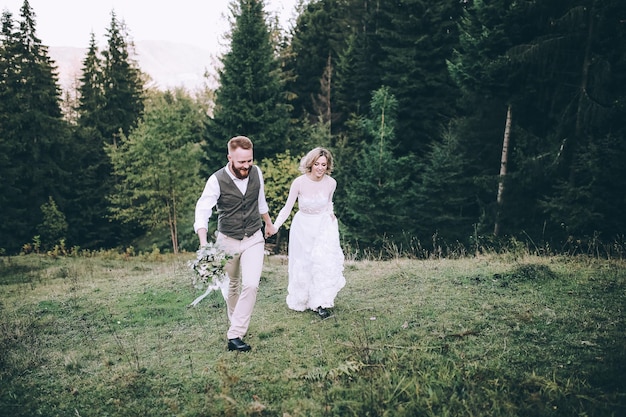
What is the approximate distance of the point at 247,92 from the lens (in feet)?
76.6

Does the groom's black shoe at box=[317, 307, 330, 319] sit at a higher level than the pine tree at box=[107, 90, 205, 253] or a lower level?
lower

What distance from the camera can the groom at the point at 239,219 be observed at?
15.1 ft

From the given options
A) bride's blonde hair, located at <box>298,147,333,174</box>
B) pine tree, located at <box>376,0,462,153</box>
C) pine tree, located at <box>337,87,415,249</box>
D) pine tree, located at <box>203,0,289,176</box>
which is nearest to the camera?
bride's blonde hair, located at <box>298,147,333,174</box>

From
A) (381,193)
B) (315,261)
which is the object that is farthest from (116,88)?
(315,261)

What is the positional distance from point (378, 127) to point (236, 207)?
51.1ft

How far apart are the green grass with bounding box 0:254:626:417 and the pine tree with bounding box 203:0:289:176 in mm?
16772

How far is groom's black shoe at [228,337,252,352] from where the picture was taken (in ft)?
16.0

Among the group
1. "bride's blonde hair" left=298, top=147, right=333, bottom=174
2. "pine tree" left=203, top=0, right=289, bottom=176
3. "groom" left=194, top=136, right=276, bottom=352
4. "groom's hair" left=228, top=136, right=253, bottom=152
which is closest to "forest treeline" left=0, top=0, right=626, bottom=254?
"pine tree" left=203, top=0, right=289, bottom=176

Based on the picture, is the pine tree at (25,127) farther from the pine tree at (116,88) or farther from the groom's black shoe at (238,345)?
the groom's black shoe at (238,345)

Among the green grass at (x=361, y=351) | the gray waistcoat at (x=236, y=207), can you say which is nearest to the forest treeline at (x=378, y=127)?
the green grass at (x=361, y=351)

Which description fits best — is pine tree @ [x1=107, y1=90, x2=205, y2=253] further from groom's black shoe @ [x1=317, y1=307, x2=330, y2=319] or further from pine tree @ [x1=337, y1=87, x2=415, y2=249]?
groom's black shoe @ [x1=317, y1=307, x2=330, y2=319]

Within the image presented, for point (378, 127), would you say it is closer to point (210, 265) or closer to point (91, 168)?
point (210, 265)

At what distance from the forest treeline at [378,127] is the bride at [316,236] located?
421cm

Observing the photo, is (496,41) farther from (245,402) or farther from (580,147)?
(245,402)
